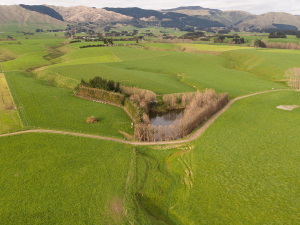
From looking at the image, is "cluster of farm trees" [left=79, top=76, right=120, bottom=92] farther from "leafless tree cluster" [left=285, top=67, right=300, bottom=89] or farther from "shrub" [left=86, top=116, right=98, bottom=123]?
"leafless tree cluster" [left=285, top=67, right=300, bottom=89]

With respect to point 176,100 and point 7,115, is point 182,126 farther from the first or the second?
point 7,115

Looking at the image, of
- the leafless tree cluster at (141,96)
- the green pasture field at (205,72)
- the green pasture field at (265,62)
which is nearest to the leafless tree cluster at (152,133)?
the leafless tree cluster at (141,96)

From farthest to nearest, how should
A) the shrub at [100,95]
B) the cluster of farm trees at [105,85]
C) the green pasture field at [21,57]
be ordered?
the green pasture field at [21,57], the cluster of farm trees at [105,85], the shrub at [100,95]

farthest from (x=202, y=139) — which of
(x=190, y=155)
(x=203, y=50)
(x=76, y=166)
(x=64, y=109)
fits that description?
(x=203, y=50)

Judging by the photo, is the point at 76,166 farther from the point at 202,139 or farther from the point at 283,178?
the point at 283,178

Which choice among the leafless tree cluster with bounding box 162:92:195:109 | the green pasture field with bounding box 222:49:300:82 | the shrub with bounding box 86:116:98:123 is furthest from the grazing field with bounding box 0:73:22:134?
the green pasture field with bounding box 222:49:300:82

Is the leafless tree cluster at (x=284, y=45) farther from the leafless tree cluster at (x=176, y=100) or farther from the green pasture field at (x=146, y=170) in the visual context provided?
the leafless tree cluster at (x=176, y=100)

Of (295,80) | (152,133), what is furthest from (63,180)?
(295,80)
